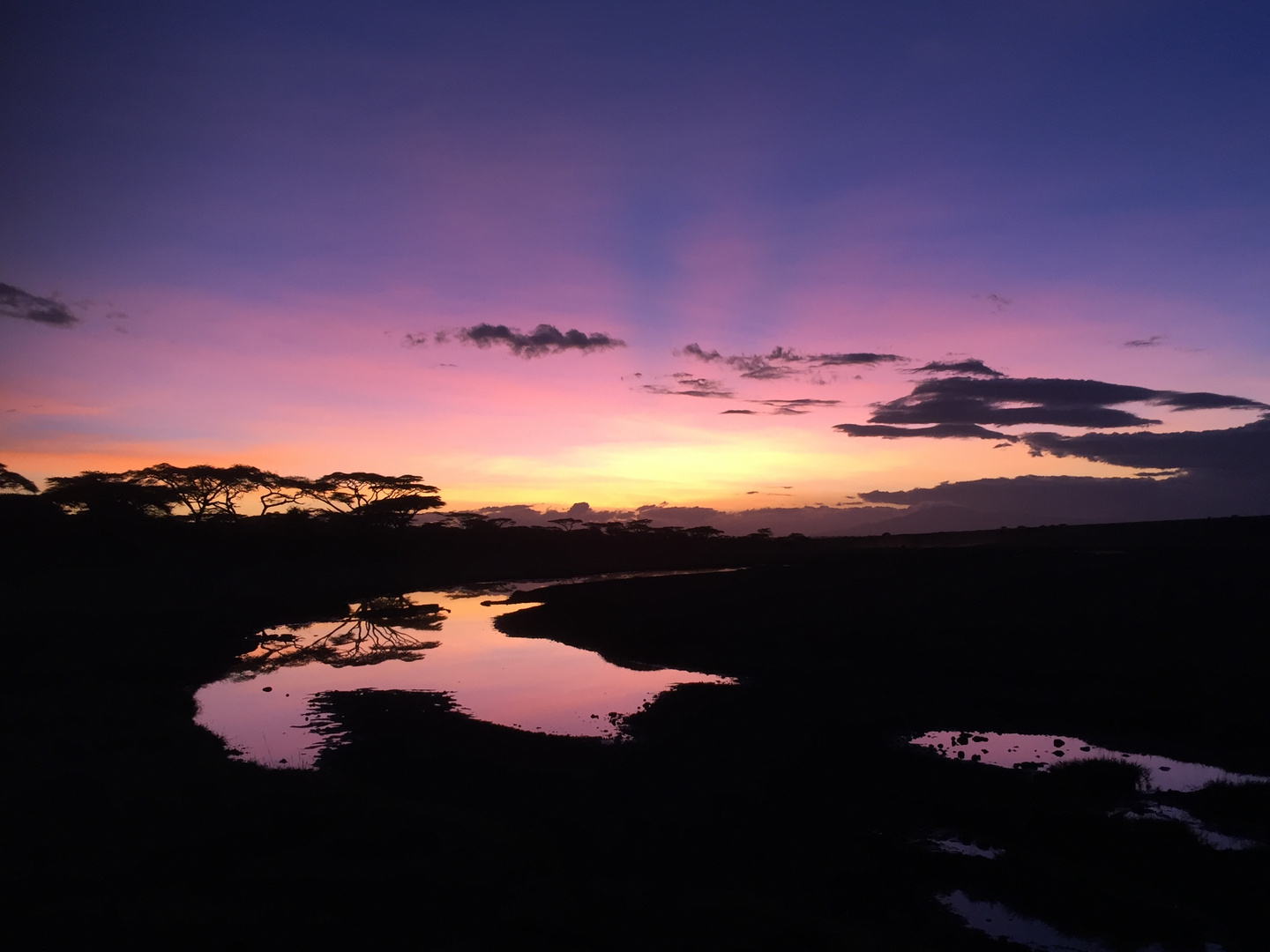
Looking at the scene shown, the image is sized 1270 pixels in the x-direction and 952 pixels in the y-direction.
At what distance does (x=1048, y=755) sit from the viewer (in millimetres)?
16062

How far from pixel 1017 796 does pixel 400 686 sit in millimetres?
18553

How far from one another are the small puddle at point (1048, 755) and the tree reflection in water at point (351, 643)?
21.0 m

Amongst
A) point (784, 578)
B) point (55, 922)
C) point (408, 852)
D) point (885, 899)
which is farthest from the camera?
point (784, 578)

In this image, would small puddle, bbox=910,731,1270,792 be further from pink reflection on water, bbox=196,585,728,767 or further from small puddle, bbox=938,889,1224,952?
pink reflection on water, bbox=196,585,728,767

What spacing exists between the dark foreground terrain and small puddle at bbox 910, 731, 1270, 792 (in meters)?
0.49

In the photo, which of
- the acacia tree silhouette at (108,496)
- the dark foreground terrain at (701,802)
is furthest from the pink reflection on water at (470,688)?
the acacia tree silhouette at (108,496)

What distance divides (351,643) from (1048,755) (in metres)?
28.8

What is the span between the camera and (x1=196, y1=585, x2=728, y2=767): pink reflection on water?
1925 centimetres

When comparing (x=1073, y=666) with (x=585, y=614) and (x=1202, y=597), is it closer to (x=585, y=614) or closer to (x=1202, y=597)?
(x=1202, y=597)

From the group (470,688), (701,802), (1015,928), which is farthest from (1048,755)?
(470,688)

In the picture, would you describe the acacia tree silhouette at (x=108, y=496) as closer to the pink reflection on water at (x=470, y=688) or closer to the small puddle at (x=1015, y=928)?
the pink reflection on water at (x=470, y=688)

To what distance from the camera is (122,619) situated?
38.0 meters

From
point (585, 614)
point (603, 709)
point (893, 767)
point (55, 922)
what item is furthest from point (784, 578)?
point (55, 922)

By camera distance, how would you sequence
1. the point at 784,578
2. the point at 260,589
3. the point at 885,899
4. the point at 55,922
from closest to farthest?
the point at 55,922 < the point at 885,899 < the point at 784,578 < the point at 260,589
